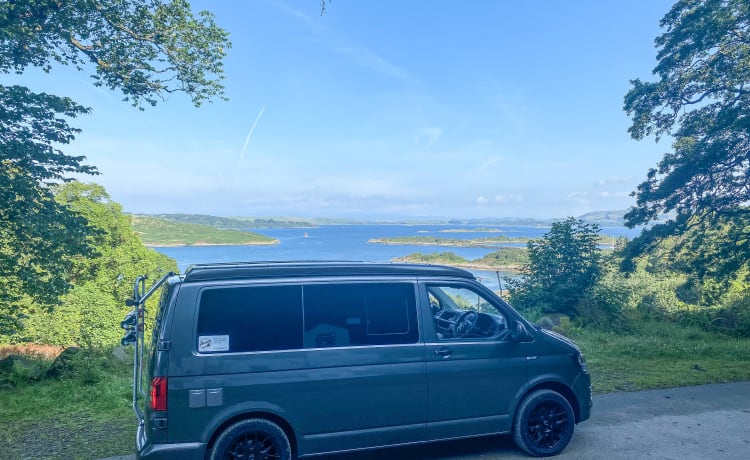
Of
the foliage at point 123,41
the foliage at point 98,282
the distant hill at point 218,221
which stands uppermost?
the foliage at point 123,41

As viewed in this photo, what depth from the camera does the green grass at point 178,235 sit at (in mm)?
39594

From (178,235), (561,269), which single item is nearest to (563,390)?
(561,269)

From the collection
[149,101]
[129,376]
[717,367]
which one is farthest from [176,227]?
[717,367]

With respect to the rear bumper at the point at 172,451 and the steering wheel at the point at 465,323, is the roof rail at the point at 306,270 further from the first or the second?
the rear bumper at the point at 172,451

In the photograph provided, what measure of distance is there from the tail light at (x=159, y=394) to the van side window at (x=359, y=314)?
1.19 meters

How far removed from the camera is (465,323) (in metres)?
5.13

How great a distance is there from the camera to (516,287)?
1642 centimetres

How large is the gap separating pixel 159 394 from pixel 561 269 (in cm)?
1415

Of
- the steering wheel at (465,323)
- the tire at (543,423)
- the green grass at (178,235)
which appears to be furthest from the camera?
the green grass at (178,235)

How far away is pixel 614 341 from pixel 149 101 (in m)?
13.4

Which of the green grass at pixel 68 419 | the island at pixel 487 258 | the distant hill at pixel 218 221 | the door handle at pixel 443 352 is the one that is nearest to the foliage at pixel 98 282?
the green grass at pixel 68 419

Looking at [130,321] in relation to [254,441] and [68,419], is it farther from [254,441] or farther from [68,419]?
[68,419]

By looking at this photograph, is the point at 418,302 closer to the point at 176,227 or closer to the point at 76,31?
the point at 76,31

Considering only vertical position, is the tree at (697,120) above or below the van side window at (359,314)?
above
